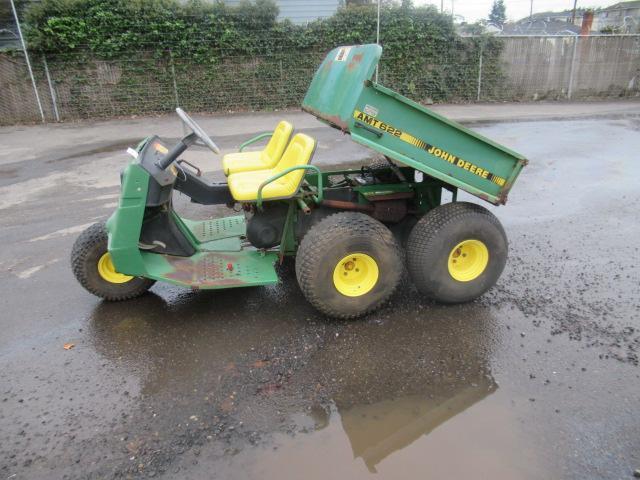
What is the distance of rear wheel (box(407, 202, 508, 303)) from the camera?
3752 mm

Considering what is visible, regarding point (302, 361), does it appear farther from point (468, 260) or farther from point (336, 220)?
point (468, 260)

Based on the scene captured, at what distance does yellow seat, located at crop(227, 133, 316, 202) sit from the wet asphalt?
970 mm

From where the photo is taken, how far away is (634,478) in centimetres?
240

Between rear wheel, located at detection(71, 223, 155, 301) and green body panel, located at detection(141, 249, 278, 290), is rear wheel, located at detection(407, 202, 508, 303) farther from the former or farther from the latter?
rear wheel, located at detection(71, 223, 155, 301)

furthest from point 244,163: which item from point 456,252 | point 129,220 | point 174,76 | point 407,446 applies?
point 174,76

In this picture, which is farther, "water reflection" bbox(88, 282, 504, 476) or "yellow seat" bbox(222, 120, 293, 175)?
"yellow seat" bbox(222, 120, 293, 175)

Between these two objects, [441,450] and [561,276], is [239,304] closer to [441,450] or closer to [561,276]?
[441,450]

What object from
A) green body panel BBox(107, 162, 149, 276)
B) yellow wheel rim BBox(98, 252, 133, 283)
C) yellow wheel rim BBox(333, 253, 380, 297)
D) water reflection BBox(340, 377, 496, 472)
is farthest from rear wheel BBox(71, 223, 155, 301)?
water reflection BBox(340, 377, 496, 472)

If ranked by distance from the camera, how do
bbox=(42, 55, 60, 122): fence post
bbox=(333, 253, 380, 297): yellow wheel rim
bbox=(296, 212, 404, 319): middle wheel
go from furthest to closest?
1. bbox=(42, 55, 60, 122): fence post
2. bbox=(333, 253, 380, 297): yellow wheel rim
3. bbox=(296, 212, 404, 319): middle wheel

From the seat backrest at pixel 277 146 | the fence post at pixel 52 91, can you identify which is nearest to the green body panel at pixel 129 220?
the seat backrest at pixel 277 146

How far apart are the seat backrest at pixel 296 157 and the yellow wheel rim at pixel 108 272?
1.57 meters

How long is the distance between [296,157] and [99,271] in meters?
1.89

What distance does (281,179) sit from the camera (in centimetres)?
393

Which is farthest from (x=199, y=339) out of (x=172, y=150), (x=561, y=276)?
(x=561, y=276)
